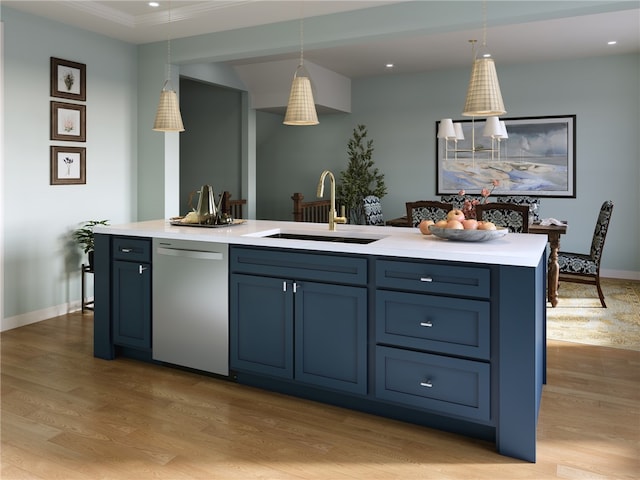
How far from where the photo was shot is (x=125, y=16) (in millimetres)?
4590

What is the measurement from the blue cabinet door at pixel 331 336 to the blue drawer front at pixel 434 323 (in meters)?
0.12

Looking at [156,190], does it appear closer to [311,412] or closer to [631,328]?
[311,412]

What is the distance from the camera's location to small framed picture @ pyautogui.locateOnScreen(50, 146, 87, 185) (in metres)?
4.59

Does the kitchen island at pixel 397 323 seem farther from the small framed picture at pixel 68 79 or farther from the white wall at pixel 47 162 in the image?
the small framed picture at pixel 68 79

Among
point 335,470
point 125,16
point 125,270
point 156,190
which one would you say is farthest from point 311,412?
point 125,16

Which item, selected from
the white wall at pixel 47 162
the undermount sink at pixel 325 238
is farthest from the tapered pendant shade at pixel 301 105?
the white wall at pixel 47 162

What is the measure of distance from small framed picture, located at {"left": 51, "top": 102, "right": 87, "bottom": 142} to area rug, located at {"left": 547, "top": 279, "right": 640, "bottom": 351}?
425cm

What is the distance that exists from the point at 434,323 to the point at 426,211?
111 inches

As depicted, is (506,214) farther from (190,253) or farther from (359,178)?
(359,178)

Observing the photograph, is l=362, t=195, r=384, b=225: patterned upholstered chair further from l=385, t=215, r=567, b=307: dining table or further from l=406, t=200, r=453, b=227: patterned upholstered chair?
l=385, t=215, r=567, b=307: dining table

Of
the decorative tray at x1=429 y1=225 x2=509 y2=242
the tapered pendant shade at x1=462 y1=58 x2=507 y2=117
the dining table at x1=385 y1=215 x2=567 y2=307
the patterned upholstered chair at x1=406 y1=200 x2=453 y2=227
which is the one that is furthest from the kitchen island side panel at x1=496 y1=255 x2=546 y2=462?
the dining table at x1=385 y1=215 x2=567 y2=307

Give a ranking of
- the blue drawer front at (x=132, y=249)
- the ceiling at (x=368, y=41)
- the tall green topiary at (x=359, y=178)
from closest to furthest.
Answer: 1. the blue drawer front at (x=132, y=249)
2. the ceiling at (x=368, y=41)
3. the tall green topiary at (x=359, y=178)

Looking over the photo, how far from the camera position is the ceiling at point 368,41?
4.18m

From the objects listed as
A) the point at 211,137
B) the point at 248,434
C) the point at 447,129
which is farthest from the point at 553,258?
the point at 211,137
